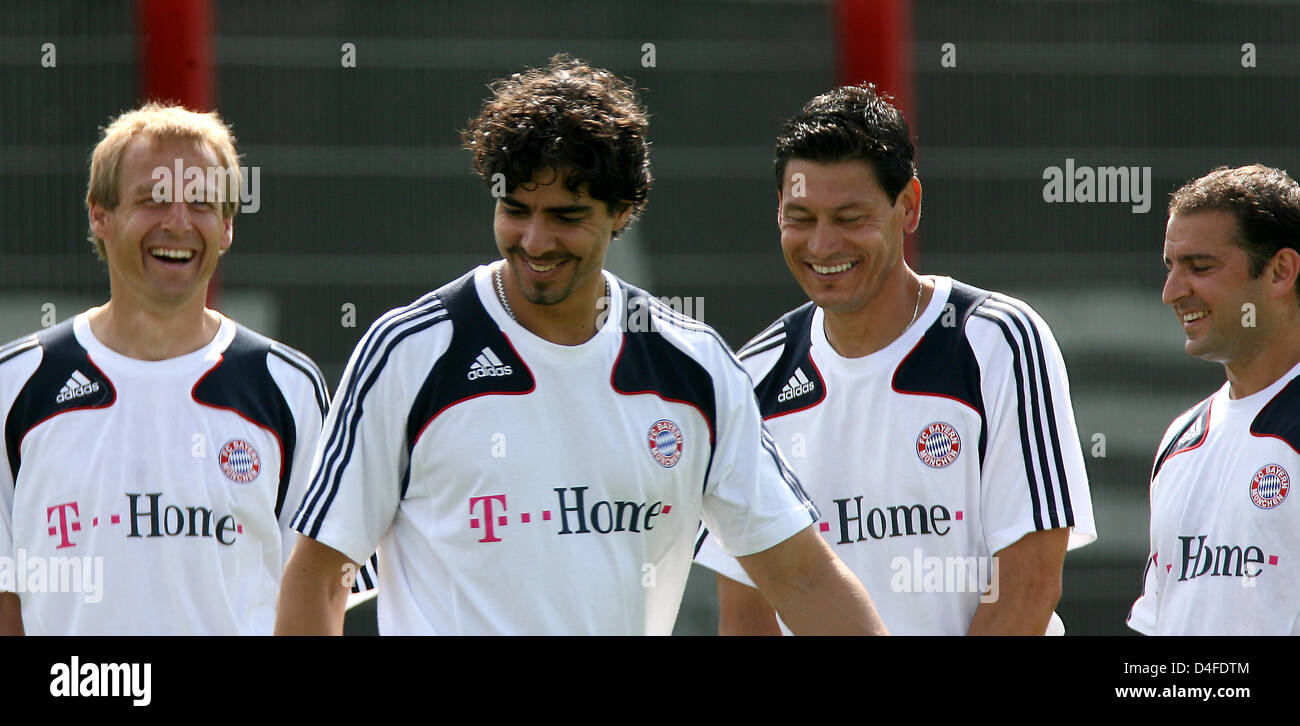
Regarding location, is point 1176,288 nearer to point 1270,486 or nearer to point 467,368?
point 1270,486

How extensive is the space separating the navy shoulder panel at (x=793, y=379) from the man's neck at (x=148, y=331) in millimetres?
1215

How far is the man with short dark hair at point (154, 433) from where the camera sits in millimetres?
2973

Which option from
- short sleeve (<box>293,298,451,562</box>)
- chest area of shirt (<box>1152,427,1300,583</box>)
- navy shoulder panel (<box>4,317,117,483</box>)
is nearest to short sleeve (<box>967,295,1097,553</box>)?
chest area of shirt (<box>1152,427,1300,583</box>)

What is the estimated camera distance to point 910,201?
10.6 ft

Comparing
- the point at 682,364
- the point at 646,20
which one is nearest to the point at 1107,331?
the point at 646,20

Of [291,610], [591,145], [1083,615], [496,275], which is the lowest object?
[1083,615]

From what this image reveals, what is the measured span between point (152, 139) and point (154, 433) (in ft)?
2.08

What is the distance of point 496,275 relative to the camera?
266 centimetres

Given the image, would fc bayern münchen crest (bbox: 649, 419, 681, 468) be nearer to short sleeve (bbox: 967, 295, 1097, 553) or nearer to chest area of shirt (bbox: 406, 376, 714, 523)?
chest area of shirt (bbox: 406, 376, 714, 523)

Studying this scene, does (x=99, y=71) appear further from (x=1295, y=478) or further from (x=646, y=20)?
(x=1295, y=478)

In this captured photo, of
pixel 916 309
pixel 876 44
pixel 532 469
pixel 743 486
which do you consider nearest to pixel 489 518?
pixel 532 469

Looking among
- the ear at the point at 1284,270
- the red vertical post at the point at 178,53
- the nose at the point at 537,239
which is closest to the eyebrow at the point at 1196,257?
the ear at the point at 1284,270

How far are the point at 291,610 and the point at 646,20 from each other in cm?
364

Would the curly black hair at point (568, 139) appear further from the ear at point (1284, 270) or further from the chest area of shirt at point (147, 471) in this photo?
the ear at point (1284, 270)
